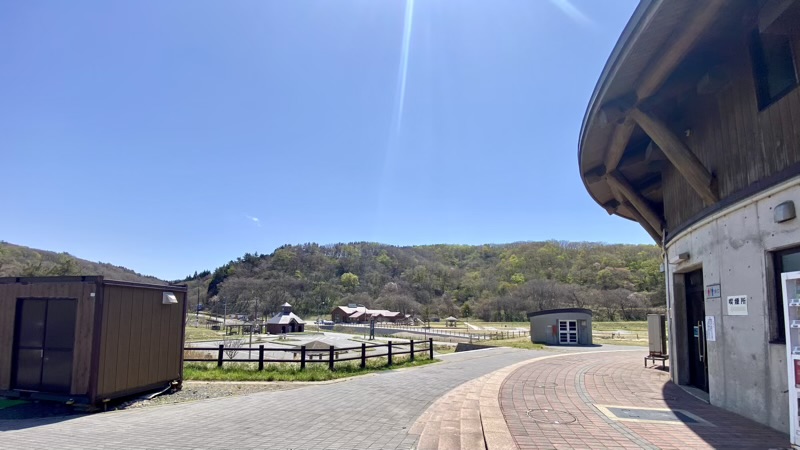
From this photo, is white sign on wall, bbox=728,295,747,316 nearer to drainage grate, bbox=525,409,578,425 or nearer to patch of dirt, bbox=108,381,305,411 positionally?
drainage grate, bbox=525,409,578,425

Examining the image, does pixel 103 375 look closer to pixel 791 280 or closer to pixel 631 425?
pixel 631 425

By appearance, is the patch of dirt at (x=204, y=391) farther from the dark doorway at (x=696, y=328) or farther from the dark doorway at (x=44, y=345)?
the dark doorway at (x=696, y=328)

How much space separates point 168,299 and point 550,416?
913cm

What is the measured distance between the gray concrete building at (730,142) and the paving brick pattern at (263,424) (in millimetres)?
5214

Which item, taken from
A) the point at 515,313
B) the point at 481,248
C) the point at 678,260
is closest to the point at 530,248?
the point at 481,248

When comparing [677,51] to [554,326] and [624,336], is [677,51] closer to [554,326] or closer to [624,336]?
[554,326]

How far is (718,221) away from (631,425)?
3.90 m

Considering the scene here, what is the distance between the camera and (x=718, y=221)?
777cm

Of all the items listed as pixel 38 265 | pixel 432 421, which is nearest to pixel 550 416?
pixel 432 421

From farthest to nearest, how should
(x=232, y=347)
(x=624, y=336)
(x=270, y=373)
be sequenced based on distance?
(x=624, y=336)
(x=232, y=347)
(x=270, y=373)

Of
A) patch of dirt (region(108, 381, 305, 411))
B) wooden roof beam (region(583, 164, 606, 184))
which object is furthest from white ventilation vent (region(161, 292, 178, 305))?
wooden roof beam (region(583, 164, 606, 184))

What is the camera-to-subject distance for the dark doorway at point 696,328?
976cm

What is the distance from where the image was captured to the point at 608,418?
6.83 meters

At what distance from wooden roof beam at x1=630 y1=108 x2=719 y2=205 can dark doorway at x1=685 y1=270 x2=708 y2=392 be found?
9.48ft
